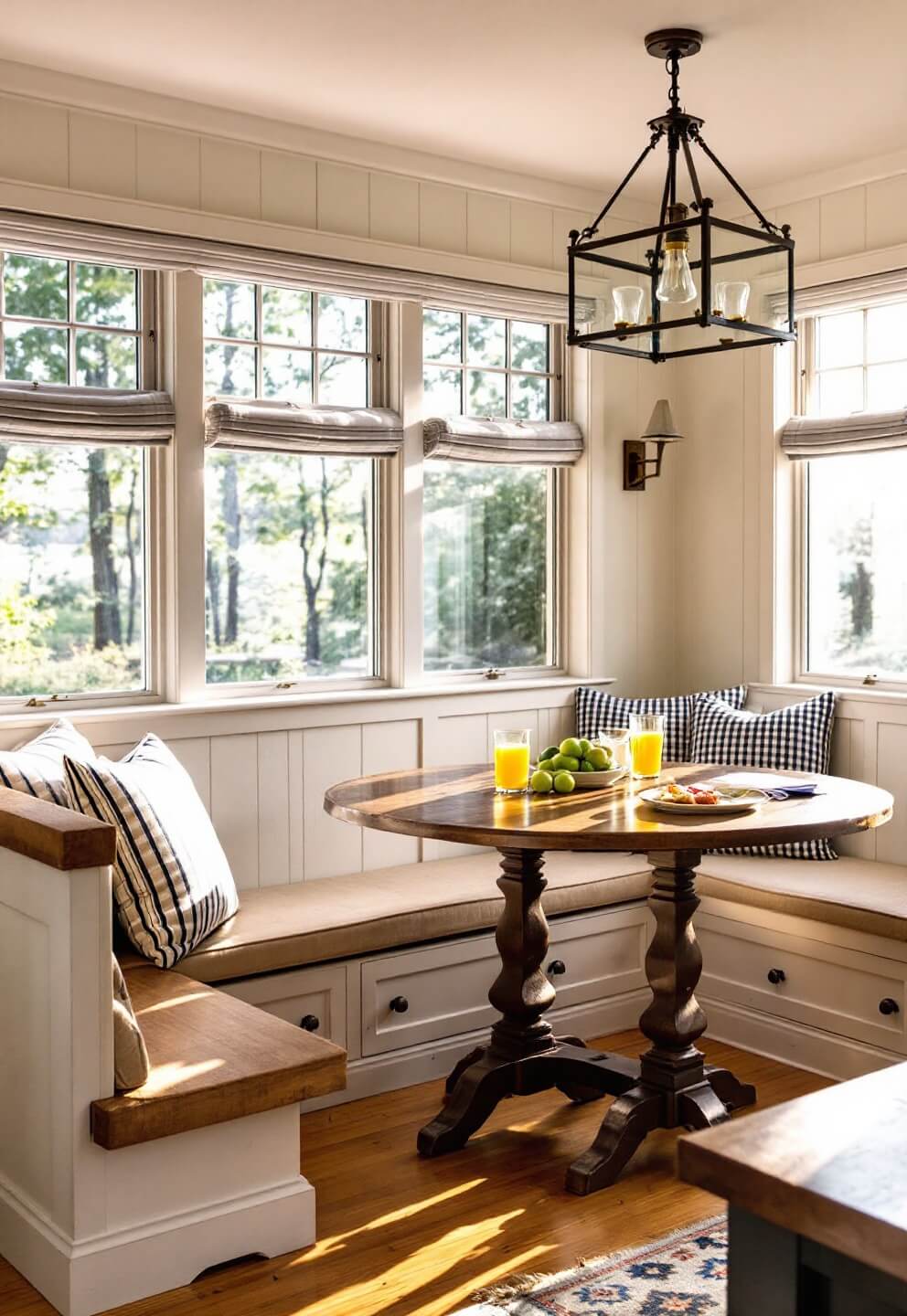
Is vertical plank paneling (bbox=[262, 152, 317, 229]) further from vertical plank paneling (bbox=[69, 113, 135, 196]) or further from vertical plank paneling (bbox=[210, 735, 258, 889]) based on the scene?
vertical plank paneling (bbox=[210, 735, 258, 889])

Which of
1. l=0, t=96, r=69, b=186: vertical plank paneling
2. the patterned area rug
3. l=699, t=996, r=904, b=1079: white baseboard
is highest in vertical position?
l=0, t=96, r=69, b=186: vertical plank paneling

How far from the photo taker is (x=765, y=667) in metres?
4.71

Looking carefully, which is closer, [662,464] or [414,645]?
[414,645]

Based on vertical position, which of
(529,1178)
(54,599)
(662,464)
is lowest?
(529,1178)

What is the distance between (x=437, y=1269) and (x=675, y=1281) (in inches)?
17.9

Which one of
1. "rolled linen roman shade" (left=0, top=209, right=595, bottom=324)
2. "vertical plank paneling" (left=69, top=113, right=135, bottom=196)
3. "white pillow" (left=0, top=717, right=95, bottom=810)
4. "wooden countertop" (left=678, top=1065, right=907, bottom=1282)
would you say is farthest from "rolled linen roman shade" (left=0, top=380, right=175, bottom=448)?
"wooden countertop" (left=678, top=1065, right=907, bottom=1282)

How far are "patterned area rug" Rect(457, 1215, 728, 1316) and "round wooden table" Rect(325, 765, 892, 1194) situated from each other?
31cm

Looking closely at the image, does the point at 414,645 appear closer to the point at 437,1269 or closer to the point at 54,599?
the point at 54,599

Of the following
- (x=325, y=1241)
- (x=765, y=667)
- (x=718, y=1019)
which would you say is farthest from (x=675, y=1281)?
(x=765, y=667)

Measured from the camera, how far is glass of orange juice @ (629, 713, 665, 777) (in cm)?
336

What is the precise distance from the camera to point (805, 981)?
376 centimetres

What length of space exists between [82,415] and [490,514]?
1530 mm

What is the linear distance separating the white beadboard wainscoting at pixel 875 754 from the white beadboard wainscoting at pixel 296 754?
113 cm

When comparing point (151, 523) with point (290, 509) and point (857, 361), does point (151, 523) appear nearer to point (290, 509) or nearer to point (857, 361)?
point (290, 509)
